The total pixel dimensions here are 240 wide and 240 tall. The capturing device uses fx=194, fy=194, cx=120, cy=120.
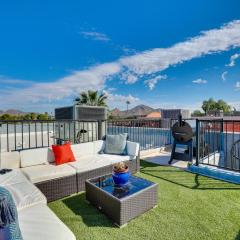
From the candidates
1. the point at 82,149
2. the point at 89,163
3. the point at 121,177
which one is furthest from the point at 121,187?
the point at 82,149

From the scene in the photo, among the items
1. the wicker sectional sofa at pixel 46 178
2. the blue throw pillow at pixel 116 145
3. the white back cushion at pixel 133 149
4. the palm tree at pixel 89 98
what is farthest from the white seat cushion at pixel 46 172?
the palm tree at pixel 89 98

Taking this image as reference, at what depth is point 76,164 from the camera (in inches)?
141

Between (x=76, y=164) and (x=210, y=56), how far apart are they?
1241cm

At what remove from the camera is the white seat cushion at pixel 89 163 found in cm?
343

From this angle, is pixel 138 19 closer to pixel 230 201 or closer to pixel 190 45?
pixel 190 45

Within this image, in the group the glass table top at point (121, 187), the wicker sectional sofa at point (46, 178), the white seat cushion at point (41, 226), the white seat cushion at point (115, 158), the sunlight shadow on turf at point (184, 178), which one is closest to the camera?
the white seat cushion at point (41, 226)

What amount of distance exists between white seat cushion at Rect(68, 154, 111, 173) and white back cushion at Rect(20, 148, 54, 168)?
49 cm

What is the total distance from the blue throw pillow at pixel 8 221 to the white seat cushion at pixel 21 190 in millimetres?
563

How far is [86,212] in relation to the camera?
8.97ft

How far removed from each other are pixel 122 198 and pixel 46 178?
1.32m

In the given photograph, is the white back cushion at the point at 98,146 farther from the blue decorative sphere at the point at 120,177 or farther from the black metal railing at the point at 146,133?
the black metal railing at the point at 146,133

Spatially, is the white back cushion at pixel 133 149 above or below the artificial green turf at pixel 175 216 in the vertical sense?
above

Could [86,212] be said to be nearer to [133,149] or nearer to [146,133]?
[133,149]

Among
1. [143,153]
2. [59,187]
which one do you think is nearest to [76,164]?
[59,187]
